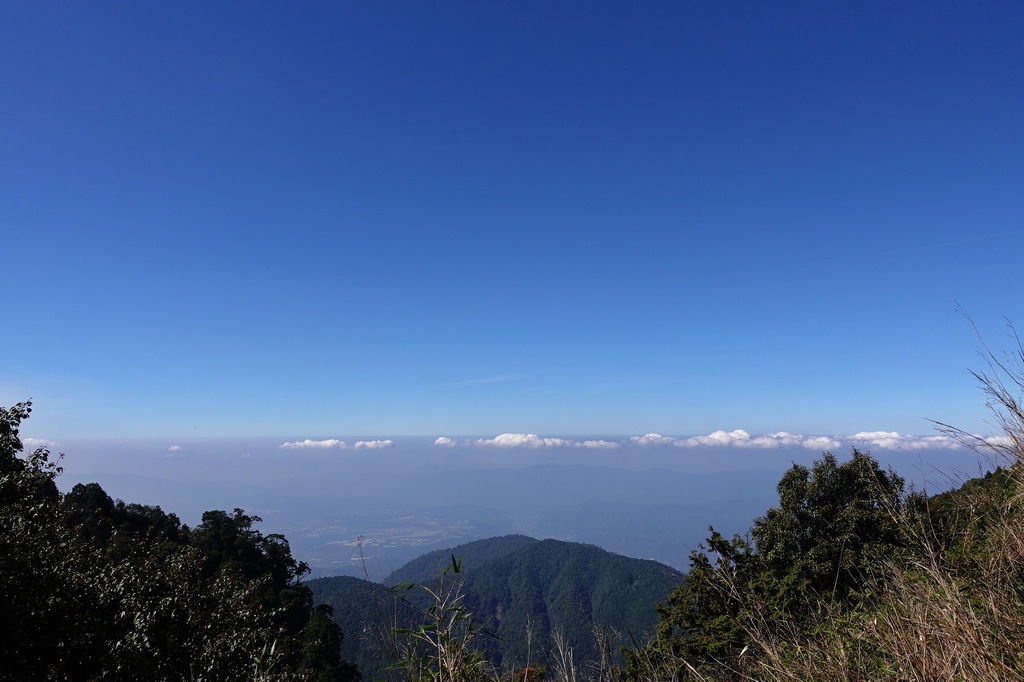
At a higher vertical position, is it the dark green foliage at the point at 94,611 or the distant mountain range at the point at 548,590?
the dark green foliage at the point at 94,611

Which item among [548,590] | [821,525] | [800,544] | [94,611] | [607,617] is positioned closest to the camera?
[94,611]

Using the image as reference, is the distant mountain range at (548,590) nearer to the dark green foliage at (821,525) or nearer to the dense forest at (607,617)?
the dense forest at (607,617)

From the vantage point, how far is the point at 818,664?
3.03 meters

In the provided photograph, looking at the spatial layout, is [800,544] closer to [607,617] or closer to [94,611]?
[607,617]

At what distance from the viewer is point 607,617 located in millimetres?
11039

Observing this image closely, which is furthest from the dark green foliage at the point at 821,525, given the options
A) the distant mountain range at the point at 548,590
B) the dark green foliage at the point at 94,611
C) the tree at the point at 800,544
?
the distant mountain range at the point at 548,590

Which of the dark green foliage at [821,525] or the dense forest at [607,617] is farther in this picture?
the dark green foliage at [821,525]

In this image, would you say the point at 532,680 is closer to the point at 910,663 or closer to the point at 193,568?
the point at 910,663

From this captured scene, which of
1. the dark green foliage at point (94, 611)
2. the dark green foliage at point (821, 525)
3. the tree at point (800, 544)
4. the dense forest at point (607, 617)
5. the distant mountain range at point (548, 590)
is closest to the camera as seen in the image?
the dense forest at point (607, 617)

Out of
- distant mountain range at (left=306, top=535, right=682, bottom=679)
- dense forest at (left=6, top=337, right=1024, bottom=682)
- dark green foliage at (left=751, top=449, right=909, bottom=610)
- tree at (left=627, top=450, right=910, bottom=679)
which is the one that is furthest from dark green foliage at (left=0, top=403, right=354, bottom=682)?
distant mountain range at (left=306, top=535, right=682, bottom=679)

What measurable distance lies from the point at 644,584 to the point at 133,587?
116312 mm

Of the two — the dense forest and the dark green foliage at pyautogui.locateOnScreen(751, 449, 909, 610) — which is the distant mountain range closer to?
the dense forest

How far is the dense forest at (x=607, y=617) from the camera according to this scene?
279cm

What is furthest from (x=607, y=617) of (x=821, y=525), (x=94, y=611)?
(x=821, y=525)
